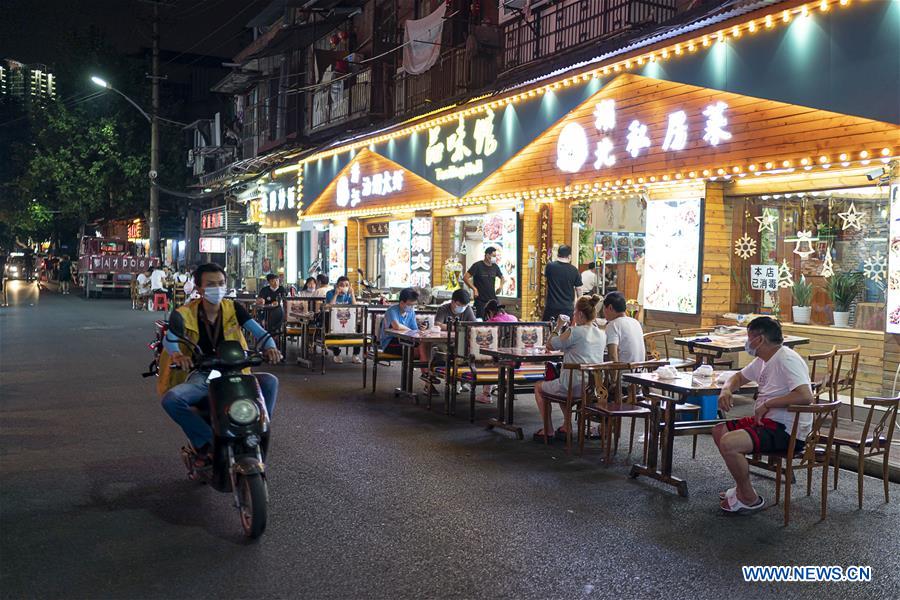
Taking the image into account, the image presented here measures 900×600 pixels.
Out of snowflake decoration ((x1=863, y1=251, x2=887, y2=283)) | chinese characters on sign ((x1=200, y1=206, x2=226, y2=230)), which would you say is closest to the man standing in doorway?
snowflake decoration ((x1=863, y1=251, x2=887, y2=283))

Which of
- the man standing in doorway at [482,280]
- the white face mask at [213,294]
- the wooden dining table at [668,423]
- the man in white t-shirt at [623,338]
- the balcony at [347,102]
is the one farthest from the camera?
the balcony at [347,102]

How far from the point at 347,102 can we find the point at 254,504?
20.8 meters

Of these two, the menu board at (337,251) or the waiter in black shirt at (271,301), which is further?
the menu board at (337,251)

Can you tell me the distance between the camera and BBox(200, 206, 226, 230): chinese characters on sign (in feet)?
118

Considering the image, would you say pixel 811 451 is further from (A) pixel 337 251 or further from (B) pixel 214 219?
(B) pixel 214 219

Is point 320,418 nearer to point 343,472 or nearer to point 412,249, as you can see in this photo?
point 343,472

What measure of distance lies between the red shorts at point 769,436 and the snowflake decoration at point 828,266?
5859mm

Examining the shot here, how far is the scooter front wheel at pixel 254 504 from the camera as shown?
532cm

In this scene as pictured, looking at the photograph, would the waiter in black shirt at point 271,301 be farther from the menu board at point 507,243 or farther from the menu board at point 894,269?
the menu board at point 894,269

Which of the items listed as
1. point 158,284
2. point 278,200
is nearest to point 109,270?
point 158,284

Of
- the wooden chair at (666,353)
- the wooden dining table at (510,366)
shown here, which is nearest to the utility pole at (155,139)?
the wooden chair at (666,353)

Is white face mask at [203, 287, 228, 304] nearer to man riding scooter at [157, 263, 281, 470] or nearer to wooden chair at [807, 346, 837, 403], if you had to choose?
man riding scooter at [157, 263, 281, 470]

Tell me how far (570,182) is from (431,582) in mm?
10618

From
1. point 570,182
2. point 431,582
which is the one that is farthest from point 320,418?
point 570,182
